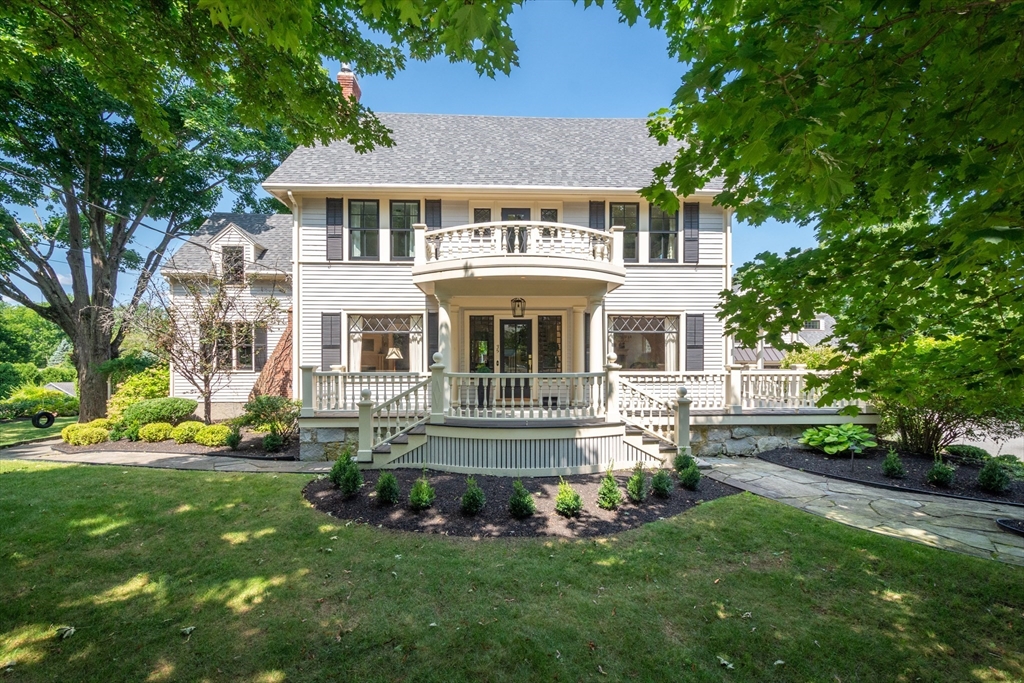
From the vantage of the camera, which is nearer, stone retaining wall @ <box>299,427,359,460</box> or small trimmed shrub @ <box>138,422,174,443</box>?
stone retaining wall @ <box>299,427,359,460</box>

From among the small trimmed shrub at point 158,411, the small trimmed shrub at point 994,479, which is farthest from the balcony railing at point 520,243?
the small trimmed shrub at point 158,411

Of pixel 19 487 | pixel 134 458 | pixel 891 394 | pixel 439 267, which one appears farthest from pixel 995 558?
pixel 134 458

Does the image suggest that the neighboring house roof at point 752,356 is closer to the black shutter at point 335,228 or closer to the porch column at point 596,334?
the porch column at point 596,334

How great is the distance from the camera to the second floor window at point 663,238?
1112 centimetres

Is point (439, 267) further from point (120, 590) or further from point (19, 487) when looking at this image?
point (19, 487)

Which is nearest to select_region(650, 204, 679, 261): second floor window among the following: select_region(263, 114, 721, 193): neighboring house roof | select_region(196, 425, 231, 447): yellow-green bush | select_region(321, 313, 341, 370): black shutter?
select_region(263, 114, 721, 193): neighboring house roof

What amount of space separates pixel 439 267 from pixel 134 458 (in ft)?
24.3

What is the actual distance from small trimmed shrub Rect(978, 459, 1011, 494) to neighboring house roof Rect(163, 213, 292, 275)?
1691cm

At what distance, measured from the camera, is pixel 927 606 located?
3418 mm

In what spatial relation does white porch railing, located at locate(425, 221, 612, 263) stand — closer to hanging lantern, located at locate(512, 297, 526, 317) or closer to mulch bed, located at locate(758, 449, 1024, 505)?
hanging lantern, located at locate(512, 297, 526, 317)

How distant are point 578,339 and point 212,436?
9116mm

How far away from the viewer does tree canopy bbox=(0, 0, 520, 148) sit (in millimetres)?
4070

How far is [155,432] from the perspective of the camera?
963 centimetres

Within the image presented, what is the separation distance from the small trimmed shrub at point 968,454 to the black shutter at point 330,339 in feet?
44.7
